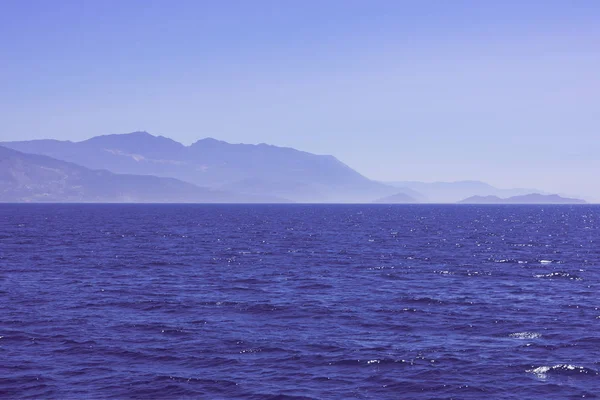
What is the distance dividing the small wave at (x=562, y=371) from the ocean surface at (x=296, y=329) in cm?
14

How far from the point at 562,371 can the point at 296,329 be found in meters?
16.2

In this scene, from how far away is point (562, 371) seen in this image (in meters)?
31.6

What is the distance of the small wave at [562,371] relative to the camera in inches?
1226

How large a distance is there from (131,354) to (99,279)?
2797 cm

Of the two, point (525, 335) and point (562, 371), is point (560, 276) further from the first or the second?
point (562, 371)

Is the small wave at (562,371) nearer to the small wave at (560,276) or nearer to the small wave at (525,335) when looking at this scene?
the small wave at (525,335)

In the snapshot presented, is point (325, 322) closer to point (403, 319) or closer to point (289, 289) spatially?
point (403, 319)

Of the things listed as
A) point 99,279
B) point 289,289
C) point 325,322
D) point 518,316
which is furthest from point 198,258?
point 518,316

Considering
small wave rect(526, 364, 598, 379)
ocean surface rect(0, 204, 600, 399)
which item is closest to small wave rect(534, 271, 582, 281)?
ocean surface rect(0, 204, 600, 399)

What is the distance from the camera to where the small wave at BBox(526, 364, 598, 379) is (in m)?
31.1

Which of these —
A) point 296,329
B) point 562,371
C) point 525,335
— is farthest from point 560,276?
point 296,329

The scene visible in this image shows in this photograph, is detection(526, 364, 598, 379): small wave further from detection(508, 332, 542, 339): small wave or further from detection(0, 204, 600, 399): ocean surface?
detection(508, 332, 542, 339): small wave

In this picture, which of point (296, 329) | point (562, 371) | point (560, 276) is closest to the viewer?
point (562, 371)

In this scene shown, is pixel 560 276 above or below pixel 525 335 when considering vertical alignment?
above
